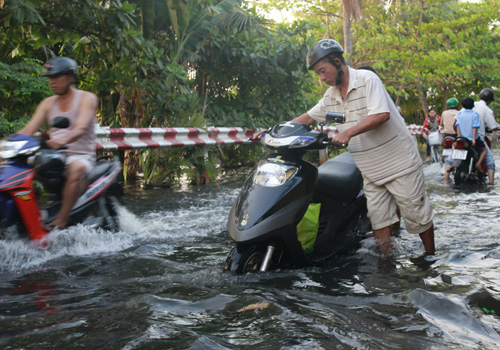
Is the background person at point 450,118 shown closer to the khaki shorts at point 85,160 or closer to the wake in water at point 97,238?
the wake in water at point 97,238

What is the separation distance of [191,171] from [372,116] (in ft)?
23.1

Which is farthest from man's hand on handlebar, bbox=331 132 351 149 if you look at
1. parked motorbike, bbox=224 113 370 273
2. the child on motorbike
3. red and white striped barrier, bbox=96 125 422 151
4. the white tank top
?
the child on motorbike

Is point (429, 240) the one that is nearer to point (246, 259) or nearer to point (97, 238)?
point (246, 259)

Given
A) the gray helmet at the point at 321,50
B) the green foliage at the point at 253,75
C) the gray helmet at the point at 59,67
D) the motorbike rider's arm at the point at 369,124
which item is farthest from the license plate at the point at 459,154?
the gray helmet at the point at 59,67

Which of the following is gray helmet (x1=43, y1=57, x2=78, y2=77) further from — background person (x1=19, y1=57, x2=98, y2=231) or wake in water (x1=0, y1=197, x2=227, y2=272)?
wake in water (x1=0, y1=197, x2=227, y2=272)

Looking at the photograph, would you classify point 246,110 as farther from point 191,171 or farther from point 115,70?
point 115,70

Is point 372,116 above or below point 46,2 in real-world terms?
below

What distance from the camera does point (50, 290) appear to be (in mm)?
3773

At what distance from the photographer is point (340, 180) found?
4.75 m

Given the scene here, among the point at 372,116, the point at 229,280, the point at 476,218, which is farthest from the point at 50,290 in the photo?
the point at 476,218

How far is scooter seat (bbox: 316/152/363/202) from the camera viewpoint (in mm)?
4660

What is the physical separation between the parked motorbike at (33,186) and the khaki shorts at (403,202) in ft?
8.21

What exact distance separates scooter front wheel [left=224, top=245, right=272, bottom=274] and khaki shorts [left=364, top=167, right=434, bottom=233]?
1202 millimetres

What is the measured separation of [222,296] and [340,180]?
5.74 feet
